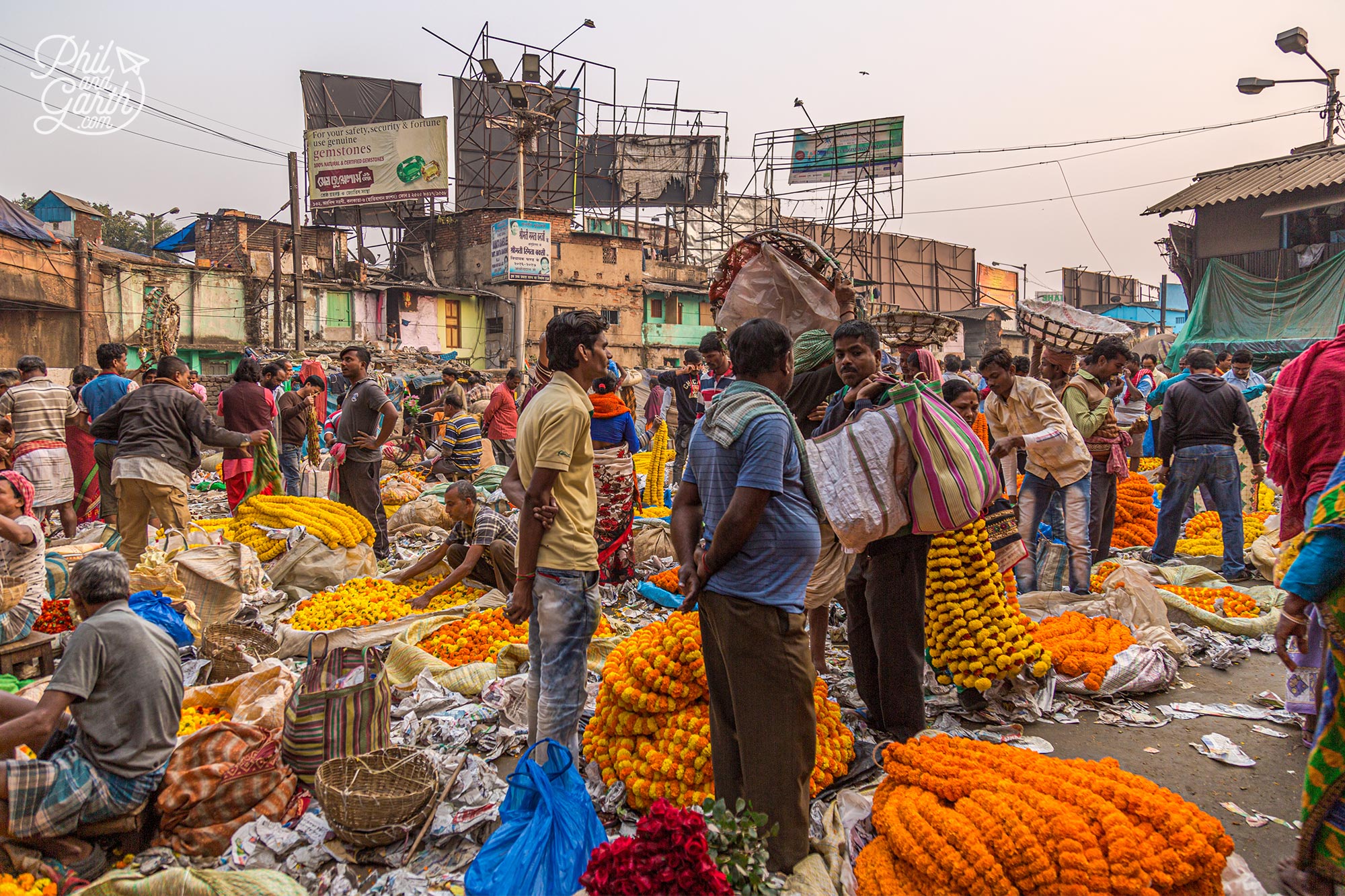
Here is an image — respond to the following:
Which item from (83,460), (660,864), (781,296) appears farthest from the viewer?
(83,460)

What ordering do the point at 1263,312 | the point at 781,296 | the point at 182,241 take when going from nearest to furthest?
the point at 781,296
the point at 1263,312
the point at 182,241

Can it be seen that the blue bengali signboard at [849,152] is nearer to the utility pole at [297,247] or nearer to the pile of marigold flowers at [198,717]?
the utility pole at [297,247]

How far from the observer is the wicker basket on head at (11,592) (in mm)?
4547

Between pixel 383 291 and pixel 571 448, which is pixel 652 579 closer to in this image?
pixel 571 448

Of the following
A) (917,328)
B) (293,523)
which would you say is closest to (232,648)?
(293,523)

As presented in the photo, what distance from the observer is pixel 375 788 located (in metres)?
3.41

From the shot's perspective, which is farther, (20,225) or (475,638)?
(20,225)

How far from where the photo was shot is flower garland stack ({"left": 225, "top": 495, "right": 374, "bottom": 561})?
7125 millimetres

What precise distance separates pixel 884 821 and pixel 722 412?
60.1 inches

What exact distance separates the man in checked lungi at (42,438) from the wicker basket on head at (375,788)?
21.0ft

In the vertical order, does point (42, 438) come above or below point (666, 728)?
above

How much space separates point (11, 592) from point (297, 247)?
22.5 m

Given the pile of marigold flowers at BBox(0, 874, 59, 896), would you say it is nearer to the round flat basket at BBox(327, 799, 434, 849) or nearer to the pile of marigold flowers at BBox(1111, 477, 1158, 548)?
the round flat basket at BBox(327, 799, 434, 849)

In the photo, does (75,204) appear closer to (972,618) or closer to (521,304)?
(521,304)
